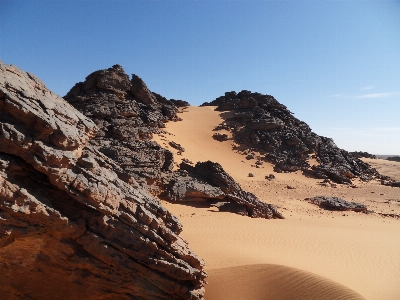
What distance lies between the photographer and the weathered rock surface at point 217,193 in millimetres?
15758

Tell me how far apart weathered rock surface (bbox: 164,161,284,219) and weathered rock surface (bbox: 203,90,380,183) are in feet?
48.4

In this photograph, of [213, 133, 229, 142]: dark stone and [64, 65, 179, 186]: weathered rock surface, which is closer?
[64, 65, 179, 186]: weathered rock surface

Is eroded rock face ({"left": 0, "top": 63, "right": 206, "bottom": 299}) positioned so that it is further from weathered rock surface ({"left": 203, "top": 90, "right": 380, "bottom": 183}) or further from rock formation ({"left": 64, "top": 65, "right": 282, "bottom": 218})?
weathered rock surface ({"left": 203, "top": 90, "right": 380, "bottom": 183})

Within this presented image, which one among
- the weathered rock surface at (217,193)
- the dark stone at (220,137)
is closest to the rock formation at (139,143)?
the weathered rock surface at (217,193)

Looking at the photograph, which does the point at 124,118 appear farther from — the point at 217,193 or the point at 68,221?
the point at 68,221

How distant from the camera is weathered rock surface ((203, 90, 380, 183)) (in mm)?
31547

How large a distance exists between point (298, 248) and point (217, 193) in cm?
576

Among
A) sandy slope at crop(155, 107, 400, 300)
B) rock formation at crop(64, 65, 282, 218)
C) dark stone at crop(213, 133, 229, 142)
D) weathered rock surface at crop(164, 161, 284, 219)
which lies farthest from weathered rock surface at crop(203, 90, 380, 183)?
weathered rock surface at crop(164, 161, 284, 219)

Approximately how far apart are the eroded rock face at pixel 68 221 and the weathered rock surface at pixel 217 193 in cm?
871

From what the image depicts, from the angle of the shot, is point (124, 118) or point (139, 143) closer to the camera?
point (139, 143)

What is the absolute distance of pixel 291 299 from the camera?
6.95 meters

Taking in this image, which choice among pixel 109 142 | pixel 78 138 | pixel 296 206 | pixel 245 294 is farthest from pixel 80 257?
pixel 296 206

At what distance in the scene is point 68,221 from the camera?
18.8ft

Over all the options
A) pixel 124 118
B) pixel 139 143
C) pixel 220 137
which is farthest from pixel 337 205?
pixel 124 118
